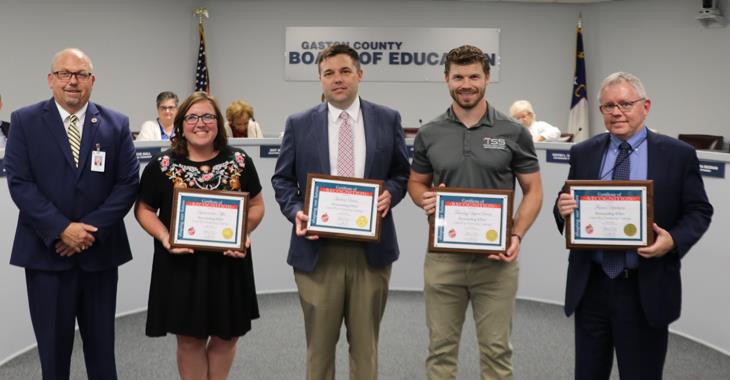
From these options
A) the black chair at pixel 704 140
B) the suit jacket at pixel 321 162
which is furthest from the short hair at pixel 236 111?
the black chair at pixel 704 140

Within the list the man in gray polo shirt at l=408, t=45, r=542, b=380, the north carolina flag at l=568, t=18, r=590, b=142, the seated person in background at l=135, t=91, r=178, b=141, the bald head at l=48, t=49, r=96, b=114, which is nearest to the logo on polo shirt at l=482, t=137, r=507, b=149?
the man in gray polo shirt at l=408, t=45, r=542, b=380

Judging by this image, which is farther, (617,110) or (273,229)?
(273,229)

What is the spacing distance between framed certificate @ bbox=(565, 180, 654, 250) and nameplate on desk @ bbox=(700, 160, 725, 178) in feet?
7.04

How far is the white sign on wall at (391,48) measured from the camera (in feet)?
32.7

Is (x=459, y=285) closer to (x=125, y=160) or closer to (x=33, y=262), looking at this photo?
(x=125, y=160)

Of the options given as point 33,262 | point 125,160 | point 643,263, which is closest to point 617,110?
point 643,263

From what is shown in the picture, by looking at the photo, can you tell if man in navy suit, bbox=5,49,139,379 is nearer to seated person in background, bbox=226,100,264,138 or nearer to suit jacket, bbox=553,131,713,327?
suit jacket, bbox=553,131,713,327

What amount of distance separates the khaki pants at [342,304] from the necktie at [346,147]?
29 cm

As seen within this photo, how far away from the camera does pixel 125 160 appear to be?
2955 mm

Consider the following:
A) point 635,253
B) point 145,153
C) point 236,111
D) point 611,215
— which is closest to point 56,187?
point 145,153

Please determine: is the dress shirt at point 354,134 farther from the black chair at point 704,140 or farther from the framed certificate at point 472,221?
the black chair at point 704,140

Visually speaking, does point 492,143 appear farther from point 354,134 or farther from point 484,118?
point 354,134

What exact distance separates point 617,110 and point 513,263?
732 mm

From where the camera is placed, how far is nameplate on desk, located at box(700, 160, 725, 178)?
425 cm
